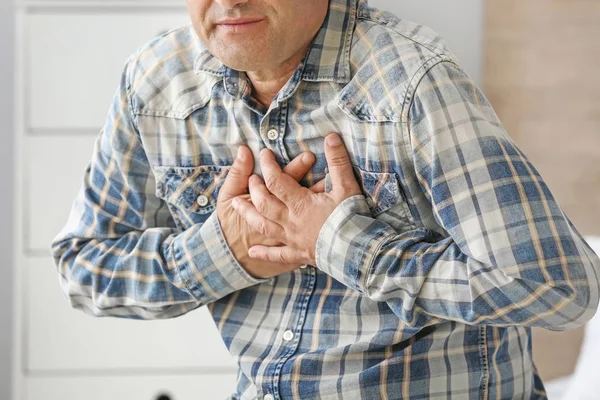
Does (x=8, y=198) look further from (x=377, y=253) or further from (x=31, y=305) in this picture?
(x=377, y=253)

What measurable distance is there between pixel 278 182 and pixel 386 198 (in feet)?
0.52

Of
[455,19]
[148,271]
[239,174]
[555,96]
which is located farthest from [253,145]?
[455,19]

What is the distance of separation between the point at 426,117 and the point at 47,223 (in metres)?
1.48

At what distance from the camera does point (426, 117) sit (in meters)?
1.04

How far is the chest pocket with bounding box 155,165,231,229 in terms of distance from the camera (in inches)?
49.6

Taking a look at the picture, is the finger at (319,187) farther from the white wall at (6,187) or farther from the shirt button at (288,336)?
the white wall at (6,187)

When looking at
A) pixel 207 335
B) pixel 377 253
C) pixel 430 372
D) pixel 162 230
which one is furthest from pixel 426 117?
pixel 207 335

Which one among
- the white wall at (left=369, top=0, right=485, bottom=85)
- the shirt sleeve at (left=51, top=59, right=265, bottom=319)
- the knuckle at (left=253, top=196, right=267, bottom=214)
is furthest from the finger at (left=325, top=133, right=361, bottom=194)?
the white wall at (left=369, top=0, right=485, bottom=85)

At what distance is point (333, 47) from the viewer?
3.73ft

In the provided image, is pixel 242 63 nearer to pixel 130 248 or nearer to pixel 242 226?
pixel 242 226

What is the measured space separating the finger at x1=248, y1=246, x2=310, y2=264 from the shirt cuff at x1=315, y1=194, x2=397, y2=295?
4cm

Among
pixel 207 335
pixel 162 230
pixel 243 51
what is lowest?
pixel 207 335

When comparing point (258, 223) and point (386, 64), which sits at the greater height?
point (386, 64)

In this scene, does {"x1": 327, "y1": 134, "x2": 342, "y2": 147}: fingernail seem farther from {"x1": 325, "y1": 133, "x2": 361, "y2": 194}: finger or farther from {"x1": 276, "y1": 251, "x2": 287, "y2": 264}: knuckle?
{"x1": 276, "y1": 251, "x2": 287, "y2": 264}: knuckle
